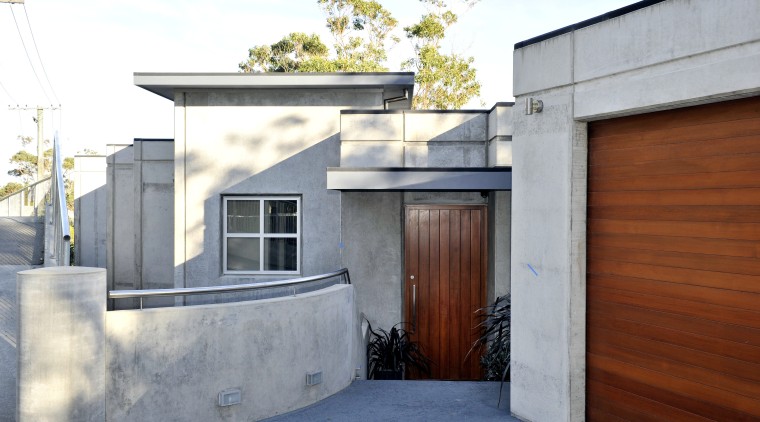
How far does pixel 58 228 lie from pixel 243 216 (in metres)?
3.32

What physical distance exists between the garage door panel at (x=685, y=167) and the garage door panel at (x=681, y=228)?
1.37ft

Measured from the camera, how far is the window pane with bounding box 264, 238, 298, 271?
36.5 feet

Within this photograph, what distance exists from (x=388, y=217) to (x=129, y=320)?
5.32 metres

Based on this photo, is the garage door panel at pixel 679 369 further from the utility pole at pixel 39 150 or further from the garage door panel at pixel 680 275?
the utility pole at pixel 39 150

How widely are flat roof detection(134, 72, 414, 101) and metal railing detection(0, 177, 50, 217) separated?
3.49 m

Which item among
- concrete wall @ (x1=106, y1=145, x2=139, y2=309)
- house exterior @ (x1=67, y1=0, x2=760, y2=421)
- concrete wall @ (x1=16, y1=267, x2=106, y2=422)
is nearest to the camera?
house exterior @ (x1=67, y1=0, x2=760, y2=421)

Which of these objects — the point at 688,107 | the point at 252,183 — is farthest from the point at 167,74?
the point at 688,107

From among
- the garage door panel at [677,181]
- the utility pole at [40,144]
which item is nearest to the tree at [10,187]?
the utility pole at [40,144]

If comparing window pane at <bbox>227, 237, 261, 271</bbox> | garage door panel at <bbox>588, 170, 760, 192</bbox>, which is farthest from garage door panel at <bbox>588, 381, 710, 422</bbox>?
window pane at <bbox>227, 237, 261, 271</bbox>

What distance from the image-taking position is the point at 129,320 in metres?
6.06

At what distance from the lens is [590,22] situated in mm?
Answer: 5969

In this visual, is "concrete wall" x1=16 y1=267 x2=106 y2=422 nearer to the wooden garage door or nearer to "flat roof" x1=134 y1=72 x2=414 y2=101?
the wooden garage door

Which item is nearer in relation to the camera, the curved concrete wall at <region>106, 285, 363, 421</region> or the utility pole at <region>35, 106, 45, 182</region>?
the curved concrete wall at <region>106, 285, 363, 421</region>

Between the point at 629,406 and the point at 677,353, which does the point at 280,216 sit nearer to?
the point at 629,406
